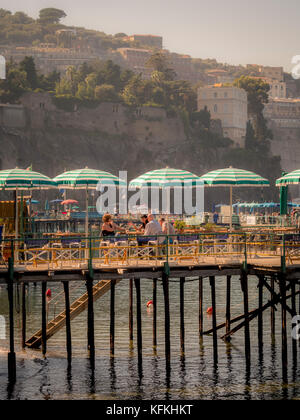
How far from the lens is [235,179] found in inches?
1622

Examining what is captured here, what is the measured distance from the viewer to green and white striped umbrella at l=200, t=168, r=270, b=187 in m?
41.0

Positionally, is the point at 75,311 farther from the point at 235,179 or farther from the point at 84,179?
the point at 235,179

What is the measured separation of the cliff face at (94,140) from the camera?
545 feet

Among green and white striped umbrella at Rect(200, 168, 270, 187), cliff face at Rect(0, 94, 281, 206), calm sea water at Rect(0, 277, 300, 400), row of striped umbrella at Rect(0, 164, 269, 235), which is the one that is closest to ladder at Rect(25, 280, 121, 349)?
calm sea water at Rect(0, 277, 300, 400)

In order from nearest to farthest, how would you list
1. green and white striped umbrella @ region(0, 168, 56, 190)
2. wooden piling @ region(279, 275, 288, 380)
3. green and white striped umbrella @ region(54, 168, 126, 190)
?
wooden piling @ region(279, 275, 288, 380) → green and white striped umbrella @ region(54, 168, 126, 190) → green and white striped umbrella @ region(0, 168, 56, 190)

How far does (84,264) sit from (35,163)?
136074 mm

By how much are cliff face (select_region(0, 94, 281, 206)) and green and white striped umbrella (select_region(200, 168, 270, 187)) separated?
11792 centimetres

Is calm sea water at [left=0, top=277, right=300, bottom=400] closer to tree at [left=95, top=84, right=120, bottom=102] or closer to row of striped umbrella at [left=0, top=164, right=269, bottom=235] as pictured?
row of striped umbrella at [left=0, top=164, right=269, bottom=235]

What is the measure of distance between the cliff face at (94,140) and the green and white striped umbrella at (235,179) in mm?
117915

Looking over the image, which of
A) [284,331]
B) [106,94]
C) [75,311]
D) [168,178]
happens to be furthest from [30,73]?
[284,331]

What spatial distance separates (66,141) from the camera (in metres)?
176

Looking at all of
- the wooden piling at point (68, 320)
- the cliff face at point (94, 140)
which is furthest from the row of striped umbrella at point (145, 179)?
the cliff face at point (94, 140)

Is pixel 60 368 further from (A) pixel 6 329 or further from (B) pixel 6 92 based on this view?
(B) pixel 6 92

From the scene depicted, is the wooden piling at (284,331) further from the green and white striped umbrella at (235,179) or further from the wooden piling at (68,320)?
the green and white striped umbrella at (235,179)
